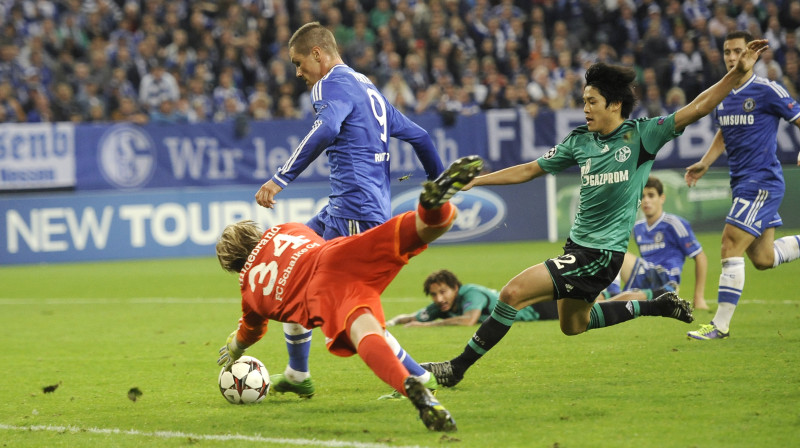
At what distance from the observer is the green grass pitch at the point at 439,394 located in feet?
16.2

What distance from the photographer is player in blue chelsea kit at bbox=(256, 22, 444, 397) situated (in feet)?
19.8

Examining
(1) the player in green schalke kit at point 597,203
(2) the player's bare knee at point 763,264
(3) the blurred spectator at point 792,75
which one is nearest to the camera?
(1) the player in green schalke kit at point 597,203

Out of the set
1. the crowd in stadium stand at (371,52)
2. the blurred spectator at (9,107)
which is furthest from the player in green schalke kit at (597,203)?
the blurred spectator at (9,107)

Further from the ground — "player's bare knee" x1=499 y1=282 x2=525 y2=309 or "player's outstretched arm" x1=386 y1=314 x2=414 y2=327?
"player's bare knee" x1=499 y1=282 x2=525 y2=309

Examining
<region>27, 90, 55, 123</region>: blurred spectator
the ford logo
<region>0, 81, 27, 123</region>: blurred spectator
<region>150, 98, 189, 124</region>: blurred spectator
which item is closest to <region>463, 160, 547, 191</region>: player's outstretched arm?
the ford logo

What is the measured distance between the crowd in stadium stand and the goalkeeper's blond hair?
13020 mm

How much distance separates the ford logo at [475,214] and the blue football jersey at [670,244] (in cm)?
735

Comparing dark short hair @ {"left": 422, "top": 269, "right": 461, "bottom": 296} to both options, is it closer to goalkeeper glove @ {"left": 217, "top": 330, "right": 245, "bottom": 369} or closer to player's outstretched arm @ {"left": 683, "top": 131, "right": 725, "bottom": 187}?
player's outstretched arm @ {"left": 683, "top": 131, "right": 725, "bottom": 187}

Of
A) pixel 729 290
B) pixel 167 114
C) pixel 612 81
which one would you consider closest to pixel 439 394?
pixel 612 81

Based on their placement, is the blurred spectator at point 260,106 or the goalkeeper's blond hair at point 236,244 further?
the blurred spectator at point 260,106

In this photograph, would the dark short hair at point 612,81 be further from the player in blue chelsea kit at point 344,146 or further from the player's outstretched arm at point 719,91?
the player in blue chelsea kit at point 344,146

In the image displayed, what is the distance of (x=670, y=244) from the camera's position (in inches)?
392

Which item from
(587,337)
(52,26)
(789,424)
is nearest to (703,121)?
(587,337)

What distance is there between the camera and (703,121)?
730 inches
